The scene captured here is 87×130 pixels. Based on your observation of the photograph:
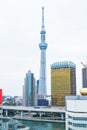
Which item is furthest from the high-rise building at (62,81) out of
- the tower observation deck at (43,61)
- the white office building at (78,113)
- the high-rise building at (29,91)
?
the white office building at (78,113)

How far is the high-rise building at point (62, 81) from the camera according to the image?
112m

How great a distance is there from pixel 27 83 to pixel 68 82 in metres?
20.9

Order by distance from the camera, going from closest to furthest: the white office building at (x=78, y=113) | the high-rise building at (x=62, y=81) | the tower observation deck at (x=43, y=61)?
the white office building at (x=78, y=113)
the high-rise building at (x=62, y=81)
the tower observation deck at (x=43, y=61)

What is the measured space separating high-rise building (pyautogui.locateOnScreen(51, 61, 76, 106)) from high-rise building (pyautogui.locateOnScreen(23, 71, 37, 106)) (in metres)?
14.0

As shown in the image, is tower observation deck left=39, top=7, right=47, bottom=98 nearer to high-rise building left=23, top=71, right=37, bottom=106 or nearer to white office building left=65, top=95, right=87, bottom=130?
high-rise building left=23, top=71, right=37, bottom=106

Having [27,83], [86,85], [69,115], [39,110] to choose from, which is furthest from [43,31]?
[69,115]

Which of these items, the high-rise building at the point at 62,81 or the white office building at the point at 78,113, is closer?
the white office building at the point at 78,113

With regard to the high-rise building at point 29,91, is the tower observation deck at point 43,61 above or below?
above

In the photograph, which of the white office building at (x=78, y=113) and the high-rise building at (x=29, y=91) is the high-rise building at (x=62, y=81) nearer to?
the high-rise building at (x=29, y=91)

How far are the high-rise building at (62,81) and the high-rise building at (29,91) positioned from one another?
1400 cm

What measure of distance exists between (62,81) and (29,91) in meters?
18.9

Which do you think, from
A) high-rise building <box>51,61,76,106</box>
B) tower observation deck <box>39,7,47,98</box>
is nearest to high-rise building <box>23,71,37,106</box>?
high-rise building <box>51,61,76,106</box>

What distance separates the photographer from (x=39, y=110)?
86.8 meters

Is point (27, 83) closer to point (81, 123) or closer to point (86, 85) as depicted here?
Answer: point (86, 85)
